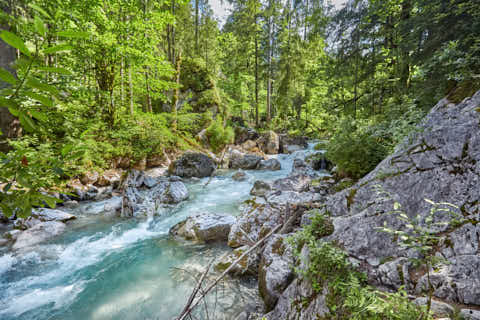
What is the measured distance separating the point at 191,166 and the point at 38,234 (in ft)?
20.3

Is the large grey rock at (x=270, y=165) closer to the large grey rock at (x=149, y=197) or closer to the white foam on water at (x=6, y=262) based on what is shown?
the large grey rock at (x=149, y=197)

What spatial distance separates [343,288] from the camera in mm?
1846

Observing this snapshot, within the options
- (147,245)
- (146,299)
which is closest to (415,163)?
(146,299)

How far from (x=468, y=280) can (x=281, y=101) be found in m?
21.5

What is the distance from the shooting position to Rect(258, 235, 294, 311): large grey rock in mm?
2775

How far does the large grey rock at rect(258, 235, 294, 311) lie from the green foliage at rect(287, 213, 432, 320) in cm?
37

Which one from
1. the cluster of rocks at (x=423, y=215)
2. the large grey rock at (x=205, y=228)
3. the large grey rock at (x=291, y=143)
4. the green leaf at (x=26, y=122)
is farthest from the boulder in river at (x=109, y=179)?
the large grey rock at (x=291, y=143)

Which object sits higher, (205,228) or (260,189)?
(260,189)

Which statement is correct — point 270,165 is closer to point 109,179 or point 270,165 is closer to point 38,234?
point 109,179

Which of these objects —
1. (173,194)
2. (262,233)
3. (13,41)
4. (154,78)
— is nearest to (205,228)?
(262,233)

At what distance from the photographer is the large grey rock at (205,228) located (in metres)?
4.75

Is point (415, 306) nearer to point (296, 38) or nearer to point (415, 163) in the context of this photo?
point (415, 163)

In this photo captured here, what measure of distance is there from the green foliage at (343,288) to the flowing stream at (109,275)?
3.40 feet

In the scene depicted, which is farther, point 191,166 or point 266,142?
point 266,142
